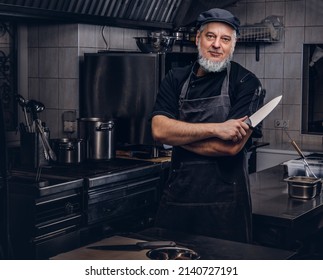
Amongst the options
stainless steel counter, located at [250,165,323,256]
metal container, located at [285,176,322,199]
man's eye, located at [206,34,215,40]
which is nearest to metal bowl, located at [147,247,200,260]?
stainless steel counter, located at [250,165,323,256]

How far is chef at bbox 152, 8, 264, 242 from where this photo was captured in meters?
2.78

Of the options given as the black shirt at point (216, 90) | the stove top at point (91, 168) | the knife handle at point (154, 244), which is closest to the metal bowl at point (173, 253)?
the knife handle at point (154, 244)

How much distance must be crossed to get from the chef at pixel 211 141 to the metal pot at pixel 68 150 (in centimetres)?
139

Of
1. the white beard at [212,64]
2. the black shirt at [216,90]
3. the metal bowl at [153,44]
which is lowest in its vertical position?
the black shirt at [216,90]

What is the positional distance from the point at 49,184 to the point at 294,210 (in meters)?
1.30

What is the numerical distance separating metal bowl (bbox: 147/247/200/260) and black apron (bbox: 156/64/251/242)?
2.49 feet

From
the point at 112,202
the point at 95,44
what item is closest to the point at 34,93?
the point at 95,44

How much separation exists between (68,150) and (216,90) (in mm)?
1539

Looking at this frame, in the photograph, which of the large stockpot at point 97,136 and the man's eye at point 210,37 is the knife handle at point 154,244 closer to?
the man's eye at point 210,37

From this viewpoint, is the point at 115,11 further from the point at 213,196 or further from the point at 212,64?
the point at 213,196

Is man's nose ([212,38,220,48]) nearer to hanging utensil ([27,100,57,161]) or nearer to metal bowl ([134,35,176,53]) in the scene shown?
hanging utensil ([27,100,57,161])

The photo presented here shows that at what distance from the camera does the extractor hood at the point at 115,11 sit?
4.11 m

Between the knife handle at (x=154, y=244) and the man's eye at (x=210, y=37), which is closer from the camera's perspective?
the knife handle at (x=154, y=244)

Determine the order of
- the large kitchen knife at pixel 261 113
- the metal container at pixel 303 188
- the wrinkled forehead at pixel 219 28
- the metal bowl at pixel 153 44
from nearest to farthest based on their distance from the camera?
the large kitchen knife at pixel 261 113, the wrinkled forehead at pixel 219 28, the metal container at pixel 303 188, the metal bowl at pixel 153 44
